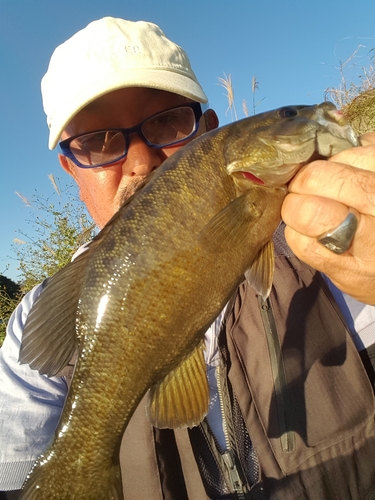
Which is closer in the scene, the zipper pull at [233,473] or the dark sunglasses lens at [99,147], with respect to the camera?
the zipper pull at [233,473]

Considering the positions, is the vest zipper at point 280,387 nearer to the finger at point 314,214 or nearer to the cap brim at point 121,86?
the finger at point 314,214

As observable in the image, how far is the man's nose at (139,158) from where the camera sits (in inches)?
109

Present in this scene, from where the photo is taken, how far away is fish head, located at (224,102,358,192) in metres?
1.63

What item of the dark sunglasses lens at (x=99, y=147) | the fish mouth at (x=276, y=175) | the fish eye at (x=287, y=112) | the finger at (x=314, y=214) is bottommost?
the finger at (x=314, y=214)

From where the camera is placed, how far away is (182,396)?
1698 millimetres

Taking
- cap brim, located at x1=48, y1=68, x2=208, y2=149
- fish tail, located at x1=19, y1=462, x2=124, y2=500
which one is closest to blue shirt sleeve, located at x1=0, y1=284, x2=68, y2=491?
fish tail, located at x1=19, y1=462, x2=124, y2=500

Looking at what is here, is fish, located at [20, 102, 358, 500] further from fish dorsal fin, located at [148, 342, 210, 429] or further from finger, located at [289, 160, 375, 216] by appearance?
finger, located at [289, 160, 375, 216]

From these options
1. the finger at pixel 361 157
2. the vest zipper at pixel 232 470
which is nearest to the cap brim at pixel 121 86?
the finger at pixel 361 157

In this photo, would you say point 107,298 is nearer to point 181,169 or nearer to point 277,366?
point 181,169

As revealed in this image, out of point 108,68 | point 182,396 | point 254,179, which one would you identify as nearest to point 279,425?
point 182,396

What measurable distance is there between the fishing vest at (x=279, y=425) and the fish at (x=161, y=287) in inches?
29.7

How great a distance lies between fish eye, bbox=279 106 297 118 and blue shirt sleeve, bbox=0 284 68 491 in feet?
7.44

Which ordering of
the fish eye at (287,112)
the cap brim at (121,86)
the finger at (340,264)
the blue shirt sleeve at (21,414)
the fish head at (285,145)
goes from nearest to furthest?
the finger at (340,264) → the fish head at (285,145) → the fish eye at (287,112) → the blue shirt sleeve at (21,414) → the cap brim at (121,86)

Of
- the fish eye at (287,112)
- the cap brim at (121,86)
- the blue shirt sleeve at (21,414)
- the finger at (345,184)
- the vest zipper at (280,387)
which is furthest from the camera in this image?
the cap brim at (121,86)
